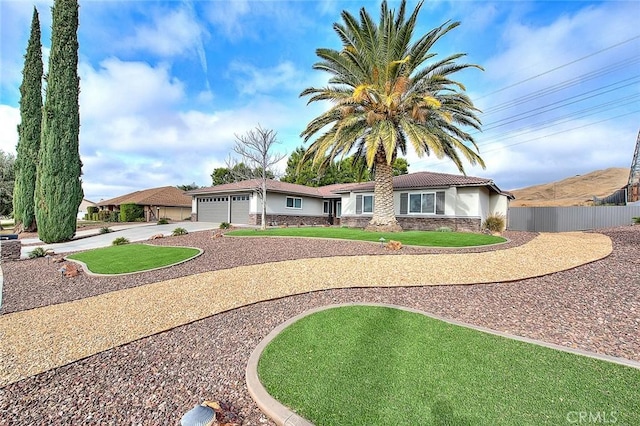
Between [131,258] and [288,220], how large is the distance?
15342 millimetres

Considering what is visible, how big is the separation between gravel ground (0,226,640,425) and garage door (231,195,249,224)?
1602 cm

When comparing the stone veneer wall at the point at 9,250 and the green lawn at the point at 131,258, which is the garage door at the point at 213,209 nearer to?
the green lawn at the point at 131,258

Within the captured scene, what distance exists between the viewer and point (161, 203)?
3575 cm

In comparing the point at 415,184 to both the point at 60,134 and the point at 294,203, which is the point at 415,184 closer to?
the point at 294,203

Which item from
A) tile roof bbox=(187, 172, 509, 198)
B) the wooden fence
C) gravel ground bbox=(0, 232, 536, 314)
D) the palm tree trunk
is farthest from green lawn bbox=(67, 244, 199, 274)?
the wooden fence

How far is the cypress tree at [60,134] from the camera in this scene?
15.5 metres

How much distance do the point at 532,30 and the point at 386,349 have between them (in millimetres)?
16311

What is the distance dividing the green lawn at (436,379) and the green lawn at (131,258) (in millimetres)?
6896

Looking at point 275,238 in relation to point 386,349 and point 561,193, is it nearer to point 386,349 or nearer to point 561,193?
point 386,349

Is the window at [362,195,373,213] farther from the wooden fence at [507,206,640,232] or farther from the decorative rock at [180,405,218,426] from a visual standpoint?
the decorative rock at [180,405,218,426]

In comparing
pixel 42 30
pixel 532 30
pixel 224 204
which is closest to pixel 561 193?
pixel 532 30

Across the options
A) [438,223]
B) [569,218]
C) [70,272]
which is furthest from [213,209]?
[569,218]

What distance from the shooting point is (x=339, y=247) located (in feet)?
36.1

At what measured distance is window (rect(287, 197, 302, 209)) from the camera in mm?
25266
